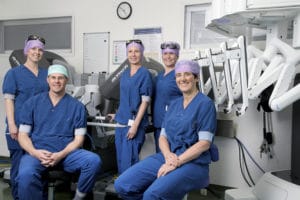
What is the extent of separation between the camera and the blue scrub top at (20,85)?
256 cm

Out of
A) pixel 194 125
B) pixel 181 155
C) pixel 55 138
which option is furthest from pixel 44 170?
pixel 194 125

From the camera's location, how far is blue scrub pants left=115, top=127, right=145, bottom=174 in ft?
8.43

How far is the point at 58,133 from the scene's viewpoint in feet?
7.41

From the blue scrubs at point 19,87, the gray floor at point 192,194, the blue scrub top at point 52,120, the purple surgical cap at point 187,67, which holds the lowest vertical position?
the gray floor at point 192,194

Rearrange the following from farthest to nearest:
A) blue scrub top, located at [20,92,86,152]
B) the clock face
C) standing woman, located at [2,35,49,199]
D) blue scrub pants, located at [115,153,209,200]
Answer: the clock face → standing woman, located at [2,35,49,199] → blue scrub top, located at [20,92,86,152] → blue scrub pants, located at [115,153,209,200]

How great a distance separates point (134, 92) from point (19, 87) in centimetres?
93

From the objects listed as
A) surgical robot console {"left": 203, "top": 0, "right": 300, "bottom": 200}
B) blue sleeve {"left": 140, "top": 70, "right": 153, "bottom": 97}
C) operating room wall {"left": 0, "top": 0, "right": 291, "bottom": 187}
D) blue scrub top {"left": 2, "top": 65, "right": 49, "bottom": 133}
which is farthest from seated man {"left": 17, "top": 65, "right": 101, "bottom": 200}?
operating room wall {"left": 0, "top": 0, "right": 291, "bottom": 187}

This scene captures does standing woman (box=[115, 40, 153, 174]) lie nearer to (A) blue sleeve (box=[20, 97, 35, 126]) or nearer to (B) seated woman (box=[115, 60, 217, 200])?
(B) seated woman (box=[115, 60, 217, 200])

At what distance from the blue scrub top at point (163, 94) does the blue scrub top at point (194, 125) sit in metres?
0.57

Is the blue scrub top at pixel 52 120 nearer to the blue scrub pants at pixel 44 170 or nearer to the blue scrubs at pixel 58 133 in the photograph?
the blue scrubs at pixel 58 133

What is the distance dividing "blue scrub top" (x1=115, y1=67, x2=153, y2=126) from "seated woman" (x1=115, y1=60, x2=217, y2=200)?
21.5 inches

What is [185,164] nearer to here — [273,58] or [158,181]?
[158,181]

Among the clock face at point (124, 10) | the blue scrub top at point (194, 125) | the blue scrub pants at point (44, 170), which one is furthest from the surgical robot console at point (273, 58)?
the clock face at point (124, 10)

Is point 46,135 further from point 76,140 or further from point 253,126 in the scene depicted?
point 253,126
